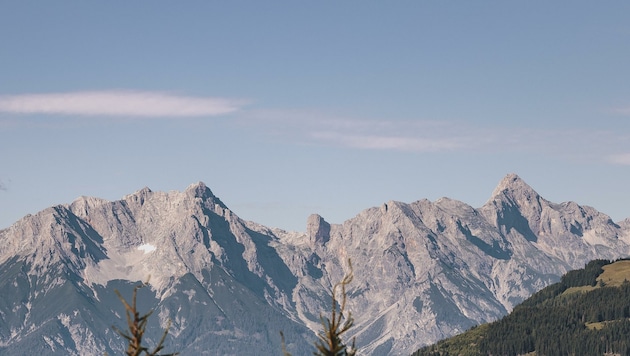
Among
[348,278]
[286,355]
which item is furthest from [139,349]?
[348,278]

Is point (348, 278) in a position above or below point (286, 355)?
above

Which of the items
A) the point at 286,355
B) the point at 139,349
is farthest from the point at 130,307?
the point at 286,355

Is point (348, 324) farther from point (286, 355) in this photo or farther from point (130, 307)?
point (130, 307)

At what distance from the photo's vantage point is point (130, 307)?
131ft

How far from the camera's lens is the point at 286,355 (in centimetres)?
4209

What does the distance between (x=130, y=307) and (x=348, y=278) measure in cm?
994

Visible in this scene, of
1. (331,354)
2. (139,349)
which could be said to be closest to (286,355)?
(331,354)

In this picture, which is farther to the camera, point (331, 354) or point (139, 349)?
point (331, 354)

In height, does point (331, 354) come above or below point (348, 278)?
below

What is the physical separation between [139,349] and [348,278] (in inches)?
373

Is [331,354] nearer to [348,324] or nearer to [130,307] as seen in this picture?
[348,324]

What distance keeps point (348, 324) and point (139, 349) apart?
9660 mm

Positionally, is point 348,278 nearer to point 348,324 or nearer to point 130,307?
point 348,324

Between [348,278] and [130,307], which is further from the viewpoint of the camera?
[348,278]
